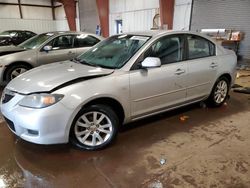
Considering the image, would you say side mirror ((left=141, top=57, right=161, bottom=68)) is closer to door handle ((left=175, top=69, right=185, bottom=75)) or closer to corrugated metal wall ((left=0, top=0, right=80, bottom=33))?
door handle ((left=175, top=69, right=185, bottom=75))

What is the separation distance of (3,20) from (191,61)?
19.4 meters

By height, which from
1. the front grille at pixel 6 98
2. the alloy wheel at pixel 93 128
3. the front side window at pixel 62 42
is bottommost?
the alloy wheel at pixel 93 128

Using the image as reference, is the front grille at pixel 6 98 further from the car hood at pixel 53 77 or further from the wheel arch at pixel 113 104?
the wheel arch at pixel 113 104

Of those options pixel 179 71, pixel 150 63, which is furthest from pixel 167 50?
pixel 150 63

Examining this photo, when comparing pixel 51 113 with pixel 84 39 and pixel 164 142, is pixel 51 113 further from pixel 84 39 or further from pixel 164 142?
pixel 84 39

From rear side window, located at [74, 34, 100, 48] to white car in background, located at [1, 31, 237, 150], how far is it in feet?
9.56

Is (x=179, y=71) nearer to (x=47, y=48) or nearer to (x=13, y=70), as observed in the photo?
(x=47, y=48)

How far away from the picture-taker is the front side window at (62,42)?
6002mm

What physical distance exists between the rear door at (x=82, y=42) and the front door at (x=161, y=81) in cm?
356

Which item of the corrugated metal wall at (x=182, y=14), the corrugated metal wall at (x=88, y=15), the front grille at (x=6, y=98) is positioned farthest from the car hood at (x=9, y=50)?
the corrugated metal wall at (x=88, y=15)

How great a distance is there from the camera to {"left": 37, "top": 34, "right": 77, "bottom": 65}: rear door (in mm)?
5824

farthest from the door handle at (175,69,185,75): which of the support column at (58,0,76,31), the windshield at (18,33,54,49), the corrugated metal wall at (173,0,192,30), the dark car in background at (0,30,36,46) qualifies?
the support column at (58,0,76,31)

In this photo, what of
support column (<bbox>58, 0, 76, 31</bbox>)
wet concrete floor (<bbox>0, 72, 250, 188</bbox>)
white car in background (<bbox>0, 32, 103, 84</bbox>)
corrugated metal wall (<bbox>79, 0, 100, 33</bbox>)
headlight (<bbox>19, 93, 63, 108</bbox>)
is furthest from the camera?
support column (<bbox>58, 0, 76, 31</bbox>)

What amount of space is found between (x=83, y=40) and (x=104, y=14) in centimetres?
750
